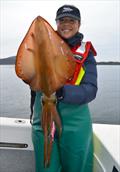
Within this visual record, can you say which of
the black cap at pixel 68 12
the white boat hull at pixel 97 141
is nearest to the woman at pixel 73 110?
the black cap at pixel 68 12

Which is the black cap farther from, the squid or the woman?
the squid

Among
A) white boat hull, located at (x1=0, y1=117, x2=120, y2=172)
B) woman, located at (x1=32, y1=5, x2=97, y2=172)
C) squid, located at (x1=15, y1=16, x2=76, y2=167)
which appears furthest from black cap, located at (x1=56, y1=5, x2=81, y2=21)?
white boat hull, located at (x1=0, y1=117, x2=120, y2=172)

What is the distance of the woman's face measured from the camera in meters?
2.75

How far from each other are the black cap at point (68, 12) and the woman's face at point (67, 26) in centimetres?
3

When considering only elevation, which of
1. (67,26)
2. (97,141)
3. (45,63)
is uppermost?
(67,26)

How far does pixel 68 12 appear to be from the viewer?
107 inches

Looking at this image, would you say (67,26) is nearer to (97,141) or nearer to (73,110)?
(73,110)

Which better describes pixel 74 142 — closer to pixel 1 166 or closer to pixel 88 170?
pixel 88 170

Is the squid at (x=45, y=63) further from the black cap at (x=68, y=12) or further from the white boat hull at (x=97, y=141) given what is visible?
the white boat hull at (x=97, y=141)

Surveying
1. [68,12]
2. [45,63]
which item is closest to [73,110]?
[45,63]

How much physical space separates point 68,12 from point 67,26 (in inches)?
4.1

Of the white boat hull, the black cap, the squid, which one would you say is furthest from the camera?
the white boat hull

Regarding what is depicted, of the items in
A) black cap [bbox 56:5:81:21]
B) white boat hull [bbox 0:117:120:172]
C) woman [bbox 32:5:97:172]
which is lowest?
white boat hull [bbox 0:117:120:172]

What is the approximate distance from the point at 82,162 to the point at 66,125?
1.28 ft
